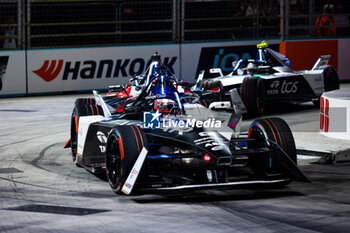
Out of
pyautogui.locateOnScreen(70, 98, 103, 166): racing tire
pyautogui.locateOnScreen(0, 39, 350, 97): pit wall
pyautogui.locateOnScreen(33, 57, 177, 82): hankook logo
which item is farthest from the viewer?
pyautogui.locateOnScreen(33, 57, 177, 82): hankook logo

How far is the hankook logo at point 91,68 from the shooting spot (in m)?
20.1

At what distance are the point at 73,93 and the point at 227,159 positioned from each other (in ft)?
45.5

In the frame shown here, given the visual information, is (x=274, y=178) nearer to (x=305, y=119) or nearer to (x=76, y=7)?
(x=305, y=119)

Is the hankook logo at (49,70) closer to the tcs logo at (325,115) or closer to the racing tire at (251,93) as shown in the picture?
the racing tire at (251,93)

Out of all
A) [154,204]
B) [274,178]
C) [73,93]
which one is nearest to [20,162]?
[154,204]

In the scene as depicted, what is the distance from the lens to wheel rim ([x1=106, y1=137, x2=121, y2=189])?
7609 millimetres

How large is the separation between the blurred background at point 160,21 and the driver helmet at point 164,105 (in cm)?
1200

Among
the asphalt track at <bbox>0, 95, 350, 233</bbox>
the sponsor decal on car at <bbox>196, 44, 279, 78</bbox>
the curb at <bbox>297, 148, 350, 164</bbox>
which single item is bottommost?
the asphalt track at <bbox>0, 95, 350, 233</bbox>

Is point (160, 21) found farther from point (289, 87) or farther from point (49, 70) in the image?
point (289, 87)

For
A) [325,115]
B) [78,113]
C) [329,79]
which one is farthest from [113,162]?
[329,79]

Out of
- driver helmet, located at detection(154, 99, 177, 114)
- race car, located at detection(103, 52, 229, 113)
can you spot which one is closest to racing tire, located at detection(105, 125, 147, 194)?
driver helmet, located at detection(154, 99, 177, 114)

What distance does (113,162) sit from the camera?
773 cm

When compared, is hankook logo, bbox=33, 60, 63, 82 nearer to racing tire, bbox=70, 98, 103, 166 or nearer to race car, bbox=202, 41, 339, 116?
race car, bbox=202, 41, 339, 116

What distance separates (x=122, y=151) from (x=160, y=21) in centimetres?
1440
